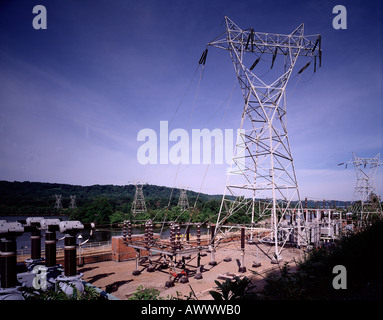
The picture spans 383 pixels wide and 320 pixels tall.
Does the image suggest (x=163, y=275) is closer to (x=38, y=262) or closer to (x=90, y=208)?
(x=38, y=262)

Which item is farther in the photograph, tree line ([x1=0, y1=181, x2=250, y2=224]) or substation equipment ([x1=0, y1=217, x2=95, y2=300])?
tree line ([x1=0, y1=181, x2=250, y2=224])

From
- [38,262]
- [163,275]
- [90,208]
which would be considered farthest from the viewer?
[90,208]

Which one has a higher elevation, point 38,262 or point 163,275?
point 38,262

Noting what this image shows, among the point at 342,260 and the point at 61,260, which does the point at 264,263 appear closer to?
the point at 342,260

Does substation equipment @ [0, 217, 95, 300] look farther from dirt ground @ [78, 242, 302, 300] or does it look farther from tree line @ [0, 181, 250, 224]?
tree line @ [0, 181, 250, 224]

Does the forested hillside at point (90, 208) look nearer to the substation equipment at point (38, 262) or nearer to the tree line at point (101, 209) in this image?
the tree line at point (101, 209)

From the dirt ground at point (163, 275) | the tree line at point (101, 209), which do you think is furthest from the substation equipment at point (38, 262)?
the tree line at point (101, 209)

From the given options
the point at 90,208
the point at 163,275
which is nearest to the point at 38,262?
the point at 163,275

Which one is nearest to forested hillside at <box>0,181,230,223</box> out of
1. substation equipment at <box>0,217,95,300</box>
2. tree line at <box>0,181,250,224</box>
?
tree line at <box>0,181,250,224</box>
